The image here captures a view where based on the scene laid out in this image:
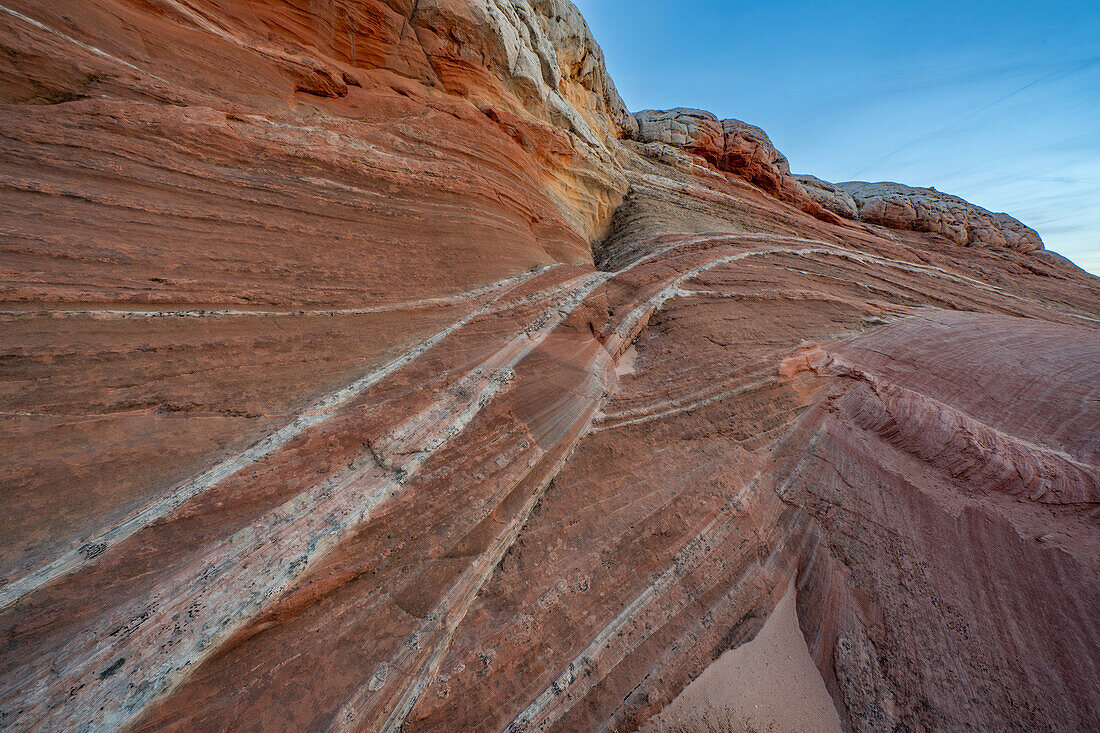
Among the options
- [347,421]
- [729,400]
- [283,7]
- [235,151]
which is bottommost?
[347,421]

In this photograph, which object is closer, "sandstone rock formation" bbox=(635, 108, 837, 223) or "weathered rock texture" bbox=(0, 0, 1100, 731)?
"weathered rock texture" bbox=(0, 0, 1100, 731)

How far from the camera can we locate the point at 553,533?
296 cm

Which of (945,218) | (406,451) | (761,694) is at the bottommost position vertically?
(761,694)

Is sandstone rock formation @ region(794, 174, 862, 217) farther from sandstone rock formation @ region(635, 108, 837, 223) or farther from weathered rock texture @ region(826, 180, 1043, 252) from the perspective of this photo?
sandstone rock formation @ region(635, 108, 837, 223)

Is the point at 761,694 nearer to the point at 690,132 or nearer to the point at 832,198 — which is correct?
the point at 690,132

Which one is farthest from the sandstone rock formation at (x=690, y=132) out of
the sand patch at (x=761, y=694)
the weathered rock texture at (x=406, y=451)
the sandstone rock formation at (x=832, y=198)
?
the sand patch at (x=761, y=694)

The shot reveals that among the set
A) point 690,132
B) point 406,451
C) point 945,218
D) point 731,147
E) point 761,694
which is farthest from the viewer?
point 945,218

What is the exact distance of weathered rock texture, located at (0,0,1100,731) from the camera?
211cm

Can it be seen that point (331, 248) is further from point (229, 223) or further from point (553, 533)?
point (553, 533)

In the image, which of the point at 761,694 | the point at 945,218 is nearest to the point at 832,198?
the point at 945,218

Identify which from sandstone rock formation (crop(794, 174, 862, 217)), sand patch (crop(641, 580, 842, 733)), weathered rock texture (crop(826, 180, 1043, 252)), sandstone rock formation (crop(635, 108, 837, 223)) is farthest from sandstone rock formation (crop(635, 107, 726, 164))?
sand patch (crop(641, 580, 842, 733))

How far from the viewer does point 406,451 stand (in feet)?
9.91

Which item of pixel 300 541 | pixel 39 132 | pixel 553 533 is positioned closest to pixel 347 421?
pixel 300 541

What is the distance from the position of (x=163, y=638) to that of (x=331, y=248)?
355 cm
